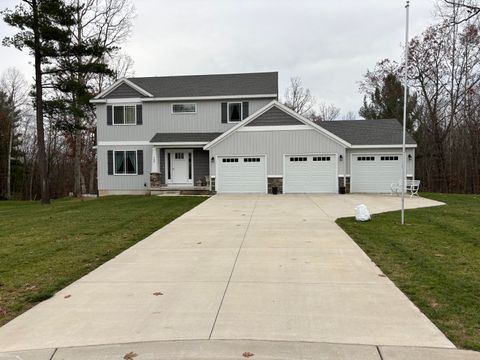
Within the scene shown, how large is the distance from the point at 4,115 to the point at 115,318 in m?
37.1

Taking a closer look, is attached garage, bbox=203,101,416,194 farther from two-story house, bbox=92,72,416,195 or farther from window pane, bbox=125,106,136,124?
window pane, bbox=125,106,136,124

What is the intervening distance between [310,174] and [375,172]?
356 centimetres

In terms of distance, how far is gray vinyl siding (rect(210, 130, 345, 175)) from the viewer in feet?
62.0

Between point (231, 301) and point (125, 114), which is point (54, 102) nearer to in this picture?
point (125, 114)

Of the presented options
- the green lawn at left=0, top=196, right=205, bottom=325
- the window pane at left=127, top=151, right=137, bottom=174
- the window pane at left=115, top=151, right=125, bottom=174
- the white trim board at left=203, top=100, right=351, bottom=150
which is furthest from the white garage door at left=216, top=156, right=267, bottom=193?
the window pane at left=115, top=151, right=125, bottom=174

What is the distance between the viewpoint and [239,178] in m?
19.5

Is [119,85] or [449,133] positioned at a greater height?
[119,85]

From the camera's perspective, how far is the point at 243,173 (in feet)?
63.8

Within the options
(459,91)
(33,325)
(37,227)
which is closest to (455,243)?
(33,325)

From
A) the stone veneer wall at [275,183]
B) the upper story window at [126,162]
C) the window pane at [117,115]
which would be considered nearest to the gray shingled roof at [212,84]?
the window pane at [117,115]

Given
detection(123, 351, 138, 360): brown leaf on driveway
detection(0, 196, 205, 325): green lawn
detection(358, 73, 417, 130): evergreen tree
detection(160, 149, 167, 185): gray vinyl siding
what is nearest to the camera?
detection(123, 351, 138, 360): brown leaf on driveway

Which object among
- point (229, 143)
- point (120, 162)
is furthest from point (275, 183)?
point (120, 162)

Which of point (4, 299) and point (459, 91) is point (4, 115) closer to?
point (4, 299)

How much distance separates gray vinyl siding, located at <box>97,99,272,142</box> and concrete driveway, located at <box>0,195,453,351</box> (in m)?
14.2
